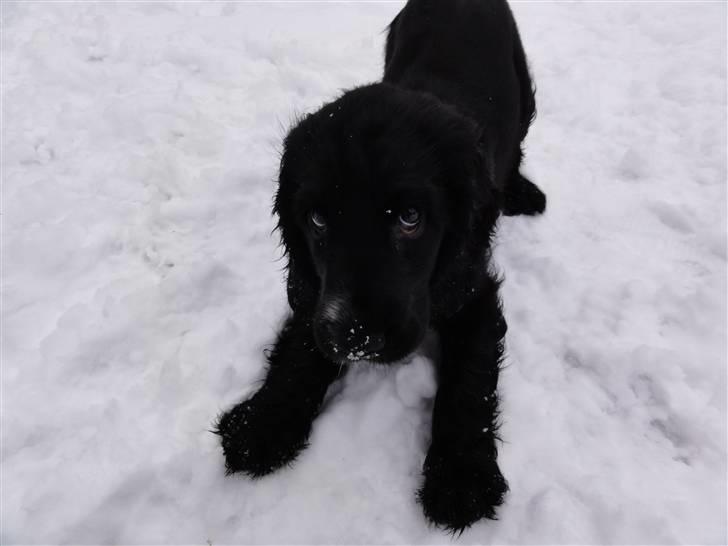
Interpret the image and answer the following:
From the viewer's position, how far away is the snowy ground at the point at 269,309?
6.07ft

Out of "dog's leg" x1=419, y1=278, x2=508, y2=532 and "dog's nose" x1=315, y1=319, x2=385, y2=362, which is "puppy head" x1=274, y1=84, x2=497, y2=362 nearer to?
"dog's nose" x1=315, y1=319, x2=385, y2=362

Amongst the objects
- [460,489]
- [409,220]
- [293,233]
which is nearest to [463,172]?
[409,220]

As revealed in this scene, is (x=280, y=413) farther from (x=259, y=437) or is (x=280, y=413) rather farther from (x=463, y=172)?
(x=463, y=172)

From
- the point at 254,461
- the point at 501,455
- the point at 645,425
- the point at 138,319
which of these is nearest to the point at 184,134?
the point at 138,319

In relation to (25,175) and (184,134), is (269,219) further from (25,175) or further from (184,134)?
(25,175)

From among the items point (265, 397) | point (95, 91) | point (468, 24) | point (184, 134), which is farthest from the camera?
point (95, 91)

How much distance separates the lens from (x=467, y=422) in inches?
76.7

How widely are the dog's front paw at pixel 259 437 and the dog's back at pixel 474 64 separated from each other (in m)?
1.64

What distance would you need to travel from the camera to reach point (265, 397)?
2.05m

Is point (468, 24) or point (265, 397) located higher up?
point (468, 24)

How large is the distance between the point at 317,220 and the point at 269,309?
0.88 metres

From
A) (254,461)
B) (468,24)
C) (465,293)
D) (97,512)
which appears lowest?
(97,512)

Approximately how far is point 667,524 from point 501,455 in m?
0.59

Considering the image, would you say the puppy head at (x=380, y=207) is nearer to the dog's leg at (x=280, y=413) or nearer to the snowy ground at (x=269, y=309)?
the dog's leg at (x=280, y=413)
